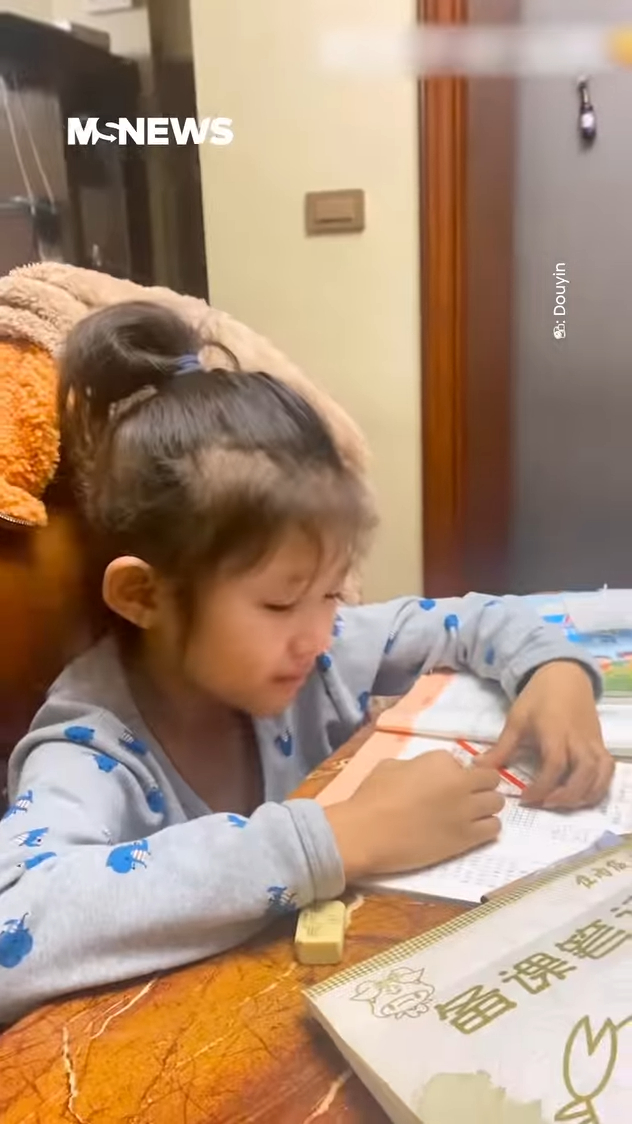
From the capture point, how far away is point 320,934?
44cm

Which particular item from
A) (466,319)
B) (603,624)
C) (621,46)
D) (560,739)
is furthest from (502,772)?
(621,46)

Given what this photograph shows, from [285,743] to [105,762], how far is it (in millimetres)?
110

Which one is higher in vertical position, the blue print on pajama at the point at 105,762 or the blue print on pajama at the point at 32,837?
the blue print on pajama at the point at 105,762

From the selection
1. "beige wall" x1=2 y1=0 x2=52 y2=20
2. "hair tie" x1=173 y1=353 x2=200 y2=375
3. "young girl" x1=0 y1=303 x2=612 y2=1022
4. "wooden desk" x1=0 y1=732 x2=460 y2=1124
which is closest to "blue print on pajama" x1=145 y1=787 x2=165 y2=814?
"young girl" x1=0 y1=303 x2=612 y2=1022

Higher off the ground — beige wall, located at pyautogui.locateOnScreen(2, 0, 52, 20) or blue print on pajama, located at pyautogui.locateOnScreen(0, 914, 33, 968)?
beige wall, located at pyautogui.locateOnScreen(2, 0, 52, 20)

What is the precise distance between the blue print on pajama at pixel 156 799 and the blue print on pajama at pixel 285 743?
8cm

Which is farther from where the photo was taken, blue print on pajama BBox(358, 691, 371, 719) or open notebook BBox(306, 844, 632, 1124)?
blue print on pajama BBox(358, 691, 371, 719)

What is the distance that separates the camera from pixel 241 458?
1.47 feet

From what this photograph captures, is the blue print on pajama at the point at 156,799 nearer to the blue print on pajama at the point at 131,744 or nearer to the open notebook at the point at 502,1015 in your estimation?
the blue print on pajama at the point at 131,744

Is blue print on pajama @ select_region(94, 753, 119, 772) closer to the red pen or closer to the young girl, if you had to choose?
the young girl

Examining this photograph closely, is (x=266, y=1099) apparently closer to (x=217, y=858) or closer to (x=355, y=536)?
(x=217, y=858)

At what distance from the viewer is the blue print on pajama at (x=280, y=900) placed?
1.46 ft

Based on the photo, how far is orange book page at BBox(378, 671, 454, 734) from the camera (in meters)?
0.62

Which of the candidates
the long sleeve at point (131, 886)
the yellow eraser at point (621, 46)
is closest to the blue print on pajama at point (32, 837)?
the long sleeve at point (131, 886)
